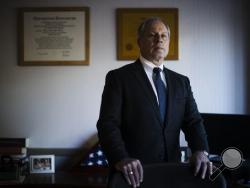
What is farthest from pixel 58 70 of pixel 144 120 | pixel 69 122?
pixel 144 120

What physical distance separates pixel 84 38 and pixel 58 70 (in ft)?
0.95

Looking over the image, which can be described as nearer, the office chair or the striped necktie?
the office chair

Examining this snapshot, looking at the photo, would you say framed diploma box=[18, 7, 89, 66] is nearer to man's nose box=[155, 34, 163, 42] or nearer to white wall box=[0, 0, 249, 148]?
white wall box=[0, 0, 249, 148]

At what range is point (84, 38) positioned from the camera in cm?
242

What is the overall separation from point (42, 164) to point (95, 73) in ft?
2.35

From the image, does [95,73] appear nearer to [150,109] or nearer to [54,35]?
[54,35]

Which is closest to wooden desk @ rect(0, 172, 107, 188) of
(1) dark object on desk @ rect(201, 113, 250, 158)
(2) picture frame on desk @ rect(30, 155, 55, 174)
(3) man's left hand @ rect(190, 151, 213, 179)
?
(2) picture frame on desk @ rect(30, 155, 55, 174)

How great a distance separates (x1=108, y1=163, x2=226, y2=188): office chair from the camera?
1.00 meters

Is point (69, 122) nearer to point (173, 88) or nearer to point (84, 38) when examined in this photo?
point (84, 38)

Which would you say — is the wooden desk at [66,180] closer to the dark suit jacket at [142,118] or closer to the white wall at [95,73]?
the white wall at [95,73]

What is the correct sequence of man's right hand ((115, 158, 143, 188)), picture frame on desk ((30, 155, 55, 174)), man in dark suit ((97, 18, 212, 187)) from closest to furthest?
man's right hand ((115, 158, 143, 188))
man in dark suit ((97, 18, 212, 187))
picture frame on desk ((30, 155, 55, 174))

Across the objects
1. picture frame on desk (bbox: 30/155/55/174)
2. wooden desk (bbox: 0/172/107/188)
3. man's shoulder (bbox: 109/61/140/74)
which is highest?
man's shoulder (bbox: 109/61/140/74)

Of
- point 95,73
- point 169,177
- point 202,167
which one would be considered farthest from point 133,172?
point 95,73

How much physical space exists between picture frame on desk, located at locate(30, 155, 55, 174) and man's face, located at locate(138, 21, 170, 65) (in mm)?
1260
